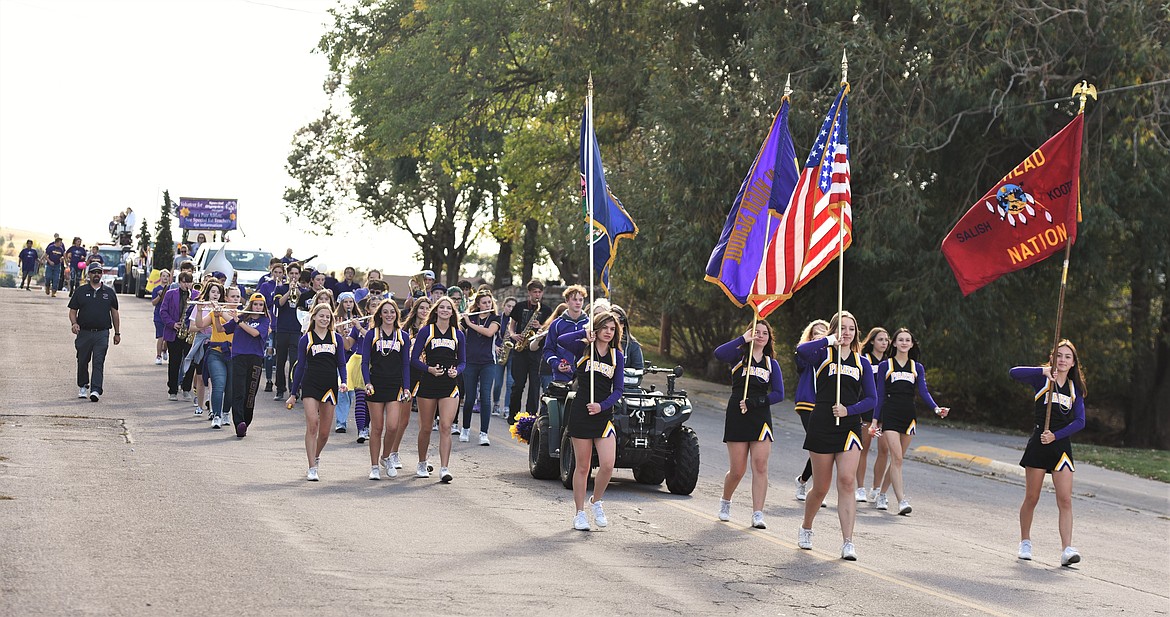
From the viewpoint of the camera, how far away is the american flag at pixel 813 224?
1202 cm

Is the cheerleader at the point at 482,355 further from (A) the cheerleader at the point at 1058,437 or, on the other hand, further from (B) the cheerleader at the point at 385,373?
(A) the cheerleader at the point at 1058,437

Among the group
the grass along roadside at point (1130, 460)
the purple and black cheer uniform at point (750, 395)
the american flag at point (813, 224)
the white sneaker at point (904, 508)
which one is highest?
the american flag at point (813, 224)

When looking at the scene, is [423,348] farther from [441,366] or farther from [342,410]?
[342,410]

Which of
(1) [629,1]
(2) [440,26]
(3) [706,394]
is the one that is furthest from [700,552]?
(2) [440,26]

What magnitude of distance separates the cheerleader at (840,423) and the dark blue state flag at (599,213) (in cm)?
281

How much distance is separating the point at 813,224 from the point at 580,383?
104 inches

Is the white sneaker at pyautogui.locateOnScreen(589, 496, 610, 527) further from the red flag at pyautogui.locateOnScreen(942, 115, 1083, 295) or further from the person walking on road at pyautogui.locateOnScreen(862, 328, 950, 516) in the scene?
the red flag at pyautogui.locateOnScreen(942, 115, 1083, 295)

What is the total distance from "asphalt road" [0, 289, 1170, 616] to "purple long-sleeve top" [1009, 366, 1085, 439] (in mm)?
1057

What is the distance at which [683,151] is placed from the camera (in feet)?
80.5

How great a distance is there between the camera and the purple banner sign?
85.4m

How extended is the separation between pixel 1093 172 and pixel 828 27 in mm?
4838

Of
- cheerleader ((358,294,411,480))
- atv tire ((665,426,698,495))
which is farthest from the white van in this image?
atv tire ((665,426,698,495))

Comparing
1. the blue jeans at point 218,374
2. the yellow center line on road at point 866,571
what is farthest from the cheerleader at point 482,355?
the yellow center line on road at point 866,571

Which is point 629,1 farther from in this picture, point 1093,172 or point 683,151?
point 1093,172
